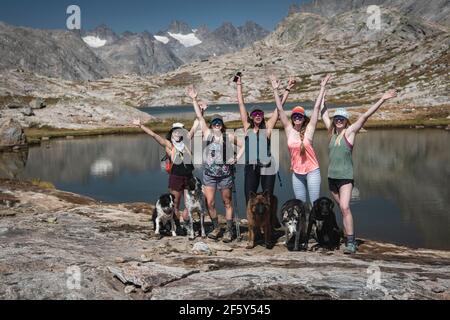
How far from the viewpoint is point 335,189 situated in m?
14.1

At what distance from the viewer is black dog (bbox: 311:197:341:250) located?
14172mm

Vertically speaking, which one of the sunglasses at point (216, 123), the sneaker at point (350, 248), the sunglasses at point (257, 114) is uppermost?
the sunglasses at point (257, 114)

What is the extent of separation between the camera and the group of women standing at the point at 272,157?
44.3 feet

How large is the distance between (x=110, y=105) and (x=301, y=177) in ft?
379

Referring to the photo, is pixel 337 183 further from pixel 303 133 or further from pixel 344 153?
pixel 303 133

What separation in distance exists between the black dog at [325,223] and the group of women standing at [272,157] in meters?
0.31

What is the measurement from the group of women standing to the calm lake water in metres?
9.31

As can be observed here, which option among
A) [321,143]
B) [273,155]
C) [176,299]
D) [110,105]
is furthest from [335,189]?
[110,105]

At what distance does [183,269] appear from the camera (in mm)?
11062

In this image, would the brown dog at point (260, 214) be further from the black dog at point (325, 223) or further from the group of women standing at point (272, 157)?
the black dog at point (325, 223)

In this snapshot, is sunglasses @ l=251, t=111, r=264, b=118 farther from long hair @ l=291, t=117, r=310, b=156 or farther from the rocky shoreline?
the rocky shoreline

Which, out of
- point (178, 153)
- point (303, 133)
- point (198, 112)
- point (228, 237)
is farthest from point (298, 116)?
point (228, 237)

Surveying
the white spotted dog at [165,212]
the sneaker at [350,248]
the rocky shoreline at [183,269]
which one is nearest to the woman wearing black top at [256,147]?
the rocky shoreline at [183,269]

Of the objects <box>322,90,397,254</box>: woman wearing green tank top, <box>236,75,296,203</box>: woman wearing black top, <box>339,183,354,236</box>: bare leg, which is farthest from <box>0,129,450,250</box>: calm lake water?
<box>236,75,296,203</box>: woman wearing black top
